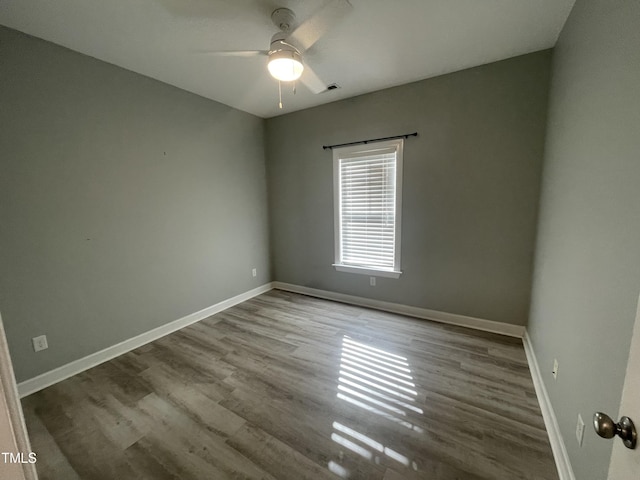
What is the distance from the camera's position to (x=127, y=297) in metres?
2.50

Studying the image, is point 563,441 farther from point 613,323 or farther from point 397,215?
point 397,215

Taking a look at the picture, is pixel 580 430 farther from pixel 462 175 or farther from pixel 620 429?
pixel 462 175

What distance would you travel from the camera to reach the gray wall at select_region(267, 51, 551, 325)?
93.0 inches

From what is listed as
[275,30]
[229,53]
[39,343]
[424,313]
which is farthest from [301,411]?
[229,53]

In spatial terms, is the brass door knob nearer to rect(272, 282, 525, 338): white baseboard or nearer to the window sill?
rect(272, 282, 525, 338): white baseboard

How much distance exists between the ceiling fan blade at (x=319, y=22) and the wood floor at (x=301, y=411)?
2449 millimetres

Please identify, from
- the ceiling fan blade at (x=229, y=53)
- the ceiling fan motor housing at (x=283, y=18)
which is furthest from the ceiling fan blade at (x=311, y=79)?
the ceiling fan blade at (x=229, y=53)

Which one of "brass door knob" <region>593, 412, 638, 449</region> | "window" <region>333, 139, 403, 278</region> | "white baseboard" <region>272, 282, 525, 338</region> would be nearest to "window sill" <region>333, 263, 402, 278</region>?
"window" <region>333, 139, 403, 278</region>

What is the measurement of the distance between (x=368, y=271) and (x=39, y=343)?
10.3 ft

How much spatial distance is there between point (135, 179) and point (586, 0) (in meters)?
3.55

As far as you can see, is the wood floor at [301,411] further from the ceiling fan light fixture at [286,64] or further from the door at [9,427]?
the ceiling fan light fixture at [286,64]

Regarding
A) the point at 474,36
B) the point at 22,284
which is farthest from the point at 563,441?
the point at 22,284

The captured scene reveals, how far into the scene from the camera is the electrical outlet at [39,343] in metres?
1.99

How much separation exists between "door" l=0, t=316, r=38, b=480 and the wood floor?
1.14 meters
